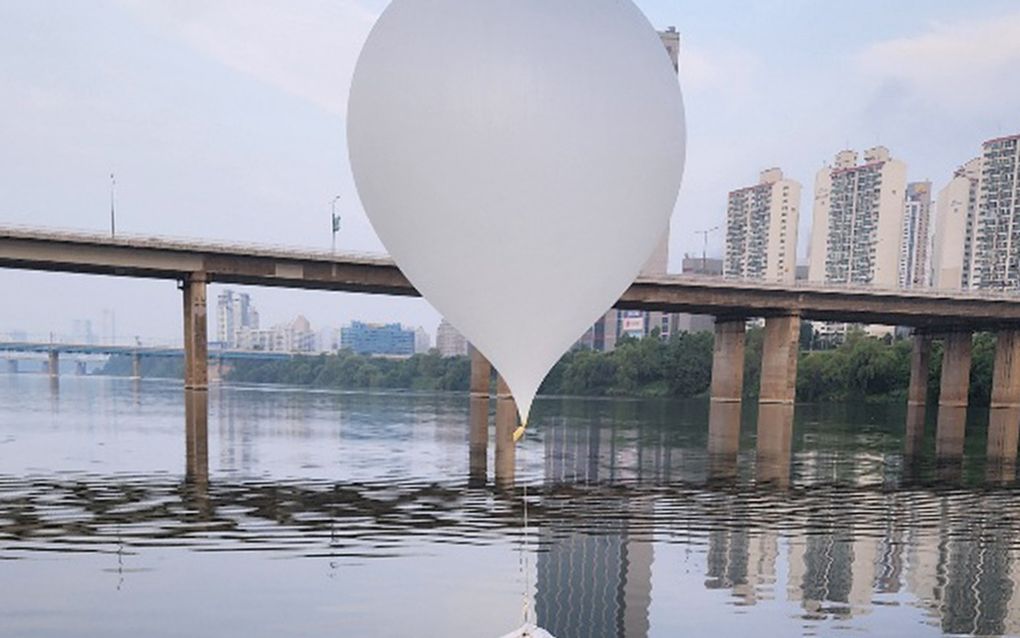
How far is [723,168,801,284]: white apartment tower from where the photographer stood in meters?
173

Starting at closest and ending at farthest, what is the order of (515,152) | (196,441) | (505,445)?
(515,152)
(196,441)
(505,445)

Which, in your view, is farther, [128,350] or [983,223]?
[128,350]

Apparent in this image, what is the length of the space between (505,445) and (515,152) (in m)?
25.3

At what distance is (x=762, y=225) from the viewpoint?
178 m

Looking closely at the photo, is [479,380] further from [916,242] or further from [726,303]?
[916,242]

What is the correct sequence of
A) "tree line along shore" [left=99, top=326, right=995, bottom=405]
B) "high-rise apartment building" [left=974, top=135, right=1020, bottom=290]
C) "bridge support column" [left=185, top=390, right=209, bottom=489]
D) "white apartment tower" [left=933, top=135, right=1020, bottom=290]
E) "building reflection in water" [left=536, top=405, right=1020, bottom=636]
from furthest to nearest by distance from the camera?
"white apartment tower" [left=933, top=135, right=1020, bottom=290] < "high-rise apartment building" [left=974, top=135, right=1020, bottom=290] < "tree line along shore" [left=99, top=326, right=995, bottom=405] < "bridge support column" [left=185, top=390, right=209, bottom=489] < "building reflection in water" [left=536, top=405, right=1020, bottom=636]

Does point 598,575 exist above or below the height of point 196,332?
above

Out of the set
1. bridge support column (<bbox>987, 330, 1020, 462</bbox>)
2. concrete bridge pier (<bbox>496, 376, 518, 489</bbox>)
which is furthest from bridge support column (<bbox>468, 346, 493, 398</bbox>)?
bridge support column (<bbox>987, 330, 1020, 462</bbox>)

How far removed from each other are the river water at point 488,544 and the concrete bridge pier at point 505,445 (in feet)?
0.82

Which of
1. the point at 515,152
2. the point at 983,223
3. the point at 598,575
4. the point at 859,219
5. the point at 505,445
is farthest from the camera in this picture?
the point at 859,219

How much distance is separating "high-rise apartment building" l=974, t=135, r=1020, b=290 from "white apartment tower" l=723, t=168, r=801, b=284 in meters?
36.6

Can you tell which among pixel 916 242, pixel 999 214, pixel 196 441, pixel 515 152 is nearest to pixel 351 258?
pixel 196 441

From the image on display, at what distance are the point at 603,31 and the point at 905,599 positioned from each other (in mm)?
8458

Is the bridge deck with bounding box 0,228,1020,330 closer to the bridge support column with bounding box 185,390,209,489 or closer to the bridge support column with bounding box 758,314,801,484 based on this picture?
the bridge support column with bounding box 758,314,801,484
